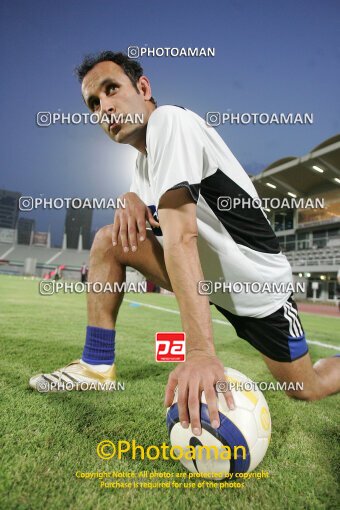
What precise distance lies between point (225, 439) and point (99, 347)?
113 centimetres

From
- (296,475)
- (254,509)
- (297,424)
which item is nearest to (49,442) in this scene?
(254,509)

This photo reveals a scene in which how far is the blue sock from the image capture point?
2111 millimetres

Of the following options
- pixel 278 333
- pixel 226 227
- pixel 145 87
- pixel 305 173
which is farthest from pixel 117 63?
pixel 305 173

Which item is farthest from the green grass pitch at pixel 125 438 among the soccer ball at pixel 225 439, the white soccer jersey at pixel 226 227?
the white soccer jersey at pixel 226 227

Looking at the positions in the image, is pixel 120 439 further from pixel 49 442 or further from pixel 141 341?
pixel 141 341

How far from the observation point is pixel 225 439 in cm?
117

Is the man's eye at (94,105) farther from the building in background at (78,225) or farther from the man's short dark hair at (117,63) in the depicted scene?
the building in background at (78,225)

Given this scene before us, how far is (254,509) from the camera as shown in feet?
3.26

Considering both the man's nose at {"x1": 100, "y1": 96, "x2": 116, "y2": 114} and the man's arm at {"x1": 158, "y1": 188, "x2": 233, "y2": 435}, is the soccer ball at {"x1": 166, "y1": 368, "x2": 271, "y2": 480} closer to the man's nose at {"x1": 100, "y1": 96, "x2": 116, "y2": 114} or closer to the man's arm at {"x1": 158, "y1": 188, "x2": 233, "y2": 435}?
the man's arm at {"x1": 158, "y1": 188, "x2": 233, "y2": 435}

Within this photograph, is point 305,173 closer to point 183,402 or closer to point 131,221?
point 131,221

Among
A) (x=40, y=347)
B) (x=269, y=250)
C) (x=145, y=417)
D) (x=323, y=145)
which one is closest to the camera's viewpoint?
(x=145, y=417)

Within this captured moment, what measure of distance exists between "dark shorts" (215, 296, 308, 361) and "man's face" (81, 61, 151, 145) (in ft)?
3.93

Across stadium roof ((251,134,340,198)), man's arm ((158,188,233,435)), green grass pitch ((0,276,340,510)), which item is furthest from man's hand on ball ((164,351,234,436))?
stadium roof ((251,134,340,198))

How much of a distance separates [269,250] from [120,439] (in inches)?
47.6
